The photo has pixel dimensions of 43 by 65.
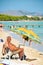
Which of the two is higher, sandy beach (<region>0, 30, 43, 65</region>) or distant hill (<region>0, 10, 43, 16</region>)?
distant hill (<region>0, 10, 43, 16</region>)

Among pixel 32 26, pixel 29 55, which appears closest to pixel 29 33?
pixel 32 26

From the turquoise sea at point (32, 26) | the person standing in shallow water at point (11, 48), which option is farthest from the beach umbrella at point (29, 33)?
the person standing in shallow water at point (11, 48)

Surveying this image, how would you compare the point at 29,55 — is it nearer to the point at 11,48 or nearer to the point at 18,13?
the point at 11,48

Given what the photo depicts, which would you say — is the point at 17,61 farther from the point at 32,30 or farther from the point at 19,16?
the point at 19,16

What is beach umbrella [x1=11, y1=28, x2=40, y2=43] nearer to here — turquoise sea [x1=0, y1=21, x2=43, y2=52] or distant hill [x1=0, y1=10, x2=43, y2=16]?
turquoise sea [x1=0, y1=21, x2=43, y2=52]

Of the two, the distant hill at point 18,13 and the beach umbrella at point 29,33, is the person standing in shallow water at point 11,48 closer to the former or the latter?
the beach umbrella at point 29,33

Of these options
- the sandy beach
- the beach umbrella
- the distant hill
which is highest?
the distant hill

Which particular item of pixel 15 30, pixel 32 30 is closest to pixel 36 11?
pixel 32 30

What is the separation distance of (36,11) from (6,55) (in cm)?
63

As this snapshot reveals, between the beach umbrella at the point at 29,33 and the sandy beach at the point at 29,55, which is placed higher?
the beach umbrella at the point at 29,33

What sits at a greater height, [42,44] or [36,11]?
[36,11]

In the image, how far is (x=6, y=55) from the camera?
1.41 metres

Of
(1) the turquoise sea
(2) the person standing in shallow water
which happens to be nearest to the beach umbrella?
(1) the turquoise sea

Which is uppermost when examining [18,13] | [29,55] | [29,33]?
[18,13]
